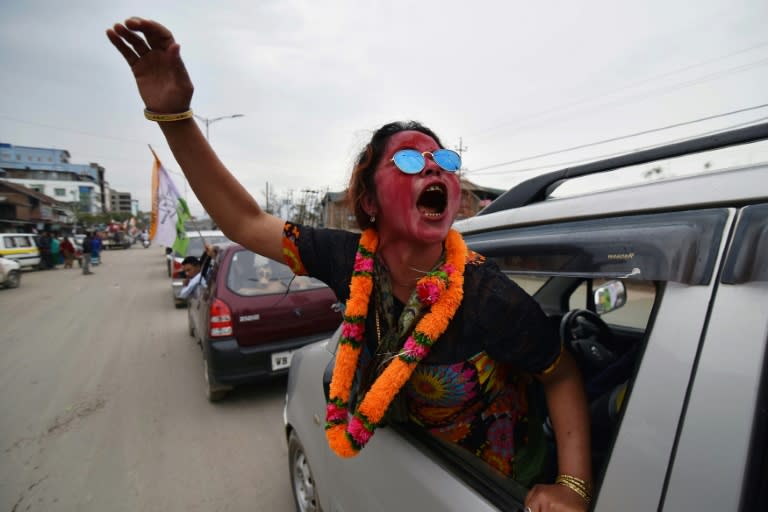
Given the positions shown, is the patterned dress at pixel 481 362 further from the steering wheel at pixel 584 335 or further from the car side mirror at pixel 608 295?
the car side mirror at pixel 608 295

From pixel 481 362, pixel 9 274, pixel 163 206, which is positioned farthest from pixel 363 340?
→ pixel 9 274

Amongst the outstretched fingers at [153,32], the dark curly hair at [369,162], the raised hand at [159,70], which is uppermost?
the outstretched fingers at [153,32]

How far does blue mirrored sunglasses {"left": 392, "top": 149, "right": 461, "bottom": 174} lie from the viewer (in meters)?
1.15

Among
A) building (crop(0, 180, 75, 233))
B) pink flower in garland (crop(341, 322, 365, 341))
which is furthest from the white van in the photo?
building (crop(0, 180, 75, 233))

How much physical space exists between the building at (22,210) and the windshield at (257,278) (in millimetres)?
43953

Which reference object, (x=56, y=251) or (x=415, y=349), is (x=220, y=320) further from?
(x=56, y=251)

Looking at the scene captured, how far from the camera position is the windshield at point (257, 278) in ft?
12.6

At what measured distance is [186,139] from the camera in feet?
3.76

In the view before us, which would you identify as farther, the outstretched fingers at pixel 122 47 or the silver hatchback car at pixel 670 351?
the outstretched fingers at pixel 122 47

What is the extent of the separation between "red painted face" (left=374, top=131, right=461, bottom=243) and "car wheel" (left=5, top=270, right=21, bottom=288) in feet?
54.4

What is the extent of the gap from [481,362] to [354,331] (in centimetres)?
42

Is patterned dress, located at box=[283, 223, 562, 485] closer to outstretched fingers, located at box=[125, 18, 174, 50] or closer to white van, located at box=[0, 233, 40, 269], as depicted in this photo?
outstretched fingers, located at box=[125, 18, 174, 50]

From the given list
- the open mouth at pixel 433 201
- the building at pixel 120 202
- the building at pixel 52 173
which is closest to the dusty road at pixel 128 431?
the open mouth at pixel 433 201

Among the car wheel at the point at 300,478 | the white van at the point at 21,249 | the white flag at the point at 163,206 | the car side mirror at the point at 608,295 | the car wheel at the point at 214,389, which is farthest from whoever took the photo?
the white van at the point at 21,249
